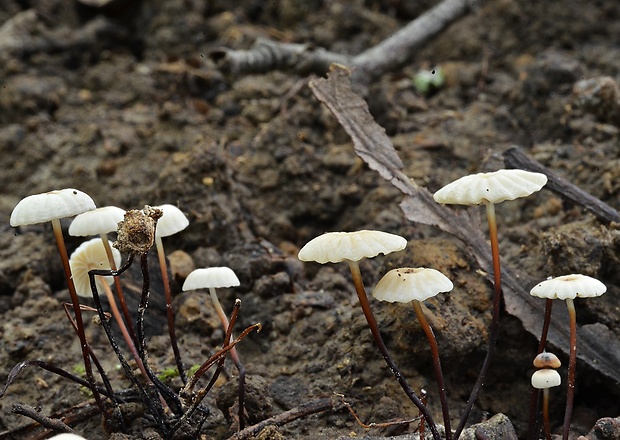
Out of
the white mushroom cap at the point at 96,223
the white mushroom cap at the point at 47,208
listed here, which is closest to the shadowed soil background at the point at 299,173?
the white mushroom cap at the point at 96,223

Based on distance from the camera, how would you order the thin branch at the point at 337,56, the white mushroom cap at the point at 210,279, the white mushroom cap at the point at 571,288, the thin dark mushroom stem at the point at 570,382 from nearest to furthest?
1. the white mushroom cap at the point at 571,288
2. the thin dark mushroom stem at the point at 570,382
3. the white mushroom cap at the point at 210,279
4. the thin branch at the point at 337,56

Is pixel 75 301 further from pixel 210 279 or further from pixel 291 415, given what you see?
pixel 291 415

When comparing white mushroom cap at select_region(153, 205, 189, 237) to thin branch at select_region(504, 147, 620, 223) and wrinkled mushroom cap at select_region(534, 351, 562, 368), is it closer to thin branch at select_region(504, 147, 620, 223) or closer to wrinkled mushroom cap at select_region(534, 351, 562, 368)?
wrinkled mushroom cap at select_region(534, 351, 562, 368)

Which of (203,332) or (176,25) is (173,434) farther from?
(176,25)

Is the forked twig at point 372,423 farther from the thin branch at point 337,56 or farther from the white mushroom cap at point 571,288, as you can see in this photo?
the thin branch at point 337,56

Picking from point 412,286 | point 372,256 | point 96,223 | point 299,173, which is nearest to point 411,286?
point 412,286

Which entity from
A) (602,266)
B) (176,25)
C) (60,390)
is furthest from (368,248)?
(176,25)
